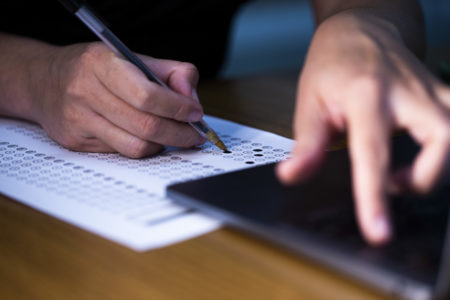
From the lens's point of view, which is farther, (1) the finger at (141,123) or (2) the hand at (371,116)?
(1) the finger at (141,123)

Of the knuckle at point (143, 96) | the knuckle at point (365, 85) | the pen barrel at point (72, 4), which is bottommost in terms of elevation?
the knuckle at point (143, 96)

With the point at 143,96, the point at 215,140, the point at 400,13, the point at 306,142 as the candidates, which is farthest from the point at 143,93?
the point at 400,13

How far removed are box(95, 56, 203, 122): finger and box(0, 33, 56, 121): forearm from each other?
151 mm

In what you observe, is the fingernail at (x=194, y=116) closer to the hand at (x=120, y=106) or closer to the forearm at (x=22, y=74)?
the hand at (x=120, y=106)

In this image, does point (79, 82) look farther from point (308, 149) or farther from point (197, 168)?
point (308, 149)

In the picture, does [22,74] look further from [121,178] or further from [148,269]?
[148,269]

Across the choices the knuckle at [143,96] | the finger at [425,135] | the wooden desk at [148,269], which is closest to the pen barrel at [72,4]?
the knuckle at [143,96]

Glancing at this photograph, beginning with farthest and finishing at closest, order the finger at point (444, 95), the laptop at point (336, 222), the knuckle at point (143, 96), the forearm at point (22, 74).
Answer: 1. the forearm at point (22, 74)
2. the knuckle at point (143, 96)
3. the finger at point (444, 95)
4. the laptop at point (336, 222)

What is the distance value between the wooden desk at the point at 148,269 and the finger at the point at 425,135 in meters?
0.11

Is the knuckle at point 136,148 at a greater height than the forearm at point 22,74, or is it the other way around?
the forearm at point 22,74

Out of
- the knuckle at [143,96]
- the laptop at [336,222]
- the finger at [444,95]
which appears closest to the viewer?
the laptop at [336,222]

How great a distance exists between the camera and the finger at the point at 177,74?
2.16 ft

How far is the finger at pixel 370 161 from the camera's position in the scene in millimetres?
379

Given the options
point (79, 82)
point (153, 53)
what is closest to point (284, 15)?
point (153, 53)
